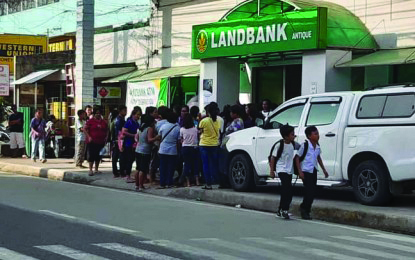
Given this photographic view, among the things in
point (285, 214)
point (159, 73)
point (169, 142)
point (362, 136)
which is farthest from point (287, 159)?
point (159, 73)

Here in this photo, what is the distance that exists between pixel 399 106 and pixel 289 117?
242cm

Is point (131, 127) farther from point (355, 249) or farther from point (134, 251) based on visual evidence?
point (355, 249)

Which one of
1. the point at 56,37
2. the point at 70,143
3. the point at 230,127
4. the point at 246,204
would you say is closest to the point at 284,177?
the point at 246,204

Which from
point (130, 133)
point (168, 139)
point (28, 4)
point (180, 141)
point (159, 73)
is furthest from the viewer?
point (28, 4)

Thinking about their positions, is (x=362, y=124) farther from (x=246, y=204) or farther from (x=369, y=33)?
(x=369, y=33)

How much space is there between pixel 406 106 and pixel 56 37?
80.8ft

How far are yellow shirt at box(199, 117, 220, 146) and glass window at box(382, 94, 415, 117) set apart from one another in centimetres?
408

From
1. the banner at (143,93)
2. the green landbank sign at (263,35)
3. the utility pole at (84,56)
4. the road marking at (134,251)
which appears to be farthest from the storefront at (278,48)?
the road marking at (134,251)

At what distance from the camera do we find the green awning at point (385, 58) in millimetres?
14531

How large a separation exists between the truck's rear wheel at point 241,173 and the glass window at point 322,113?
1763mm

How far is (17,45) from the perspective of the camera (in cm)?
3095

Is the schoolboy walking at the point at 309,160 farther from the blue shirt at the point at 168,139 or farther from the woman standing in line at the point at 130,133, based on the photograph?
the woman standing in line at the point at 130,133

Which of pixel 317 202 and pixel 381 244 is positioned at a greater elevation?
pixel 317 202

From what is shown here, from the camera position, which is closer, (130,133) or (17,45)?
(130,133)
